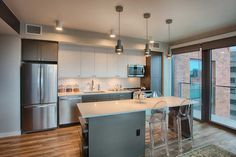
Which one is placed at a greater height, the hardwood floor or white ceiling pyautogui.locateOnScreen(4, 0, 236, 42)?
white ceiling pyautogui.locateOnScreen(4, 0, 236, 42)

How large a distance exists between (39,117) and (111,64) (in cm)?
268

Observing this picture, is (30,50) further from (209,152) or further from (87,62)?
(209,152)

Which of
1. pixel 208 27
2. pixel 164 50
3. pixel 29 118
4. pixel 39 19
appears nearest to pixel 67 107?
pixel 29 118

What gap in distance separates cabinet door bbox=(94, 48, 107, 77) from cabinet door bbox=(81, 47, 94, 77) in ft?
0.45

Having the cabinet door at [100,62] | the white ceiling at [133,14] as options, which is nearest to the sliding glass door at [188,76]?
the white ceiling at [133,14]

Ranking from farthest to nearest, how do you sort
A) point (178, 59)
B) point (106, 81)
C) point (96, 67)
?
point (178, 59) < point (106, 81) < point (96, 67)

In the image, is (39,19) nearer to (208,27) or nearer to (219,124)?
(208,27)

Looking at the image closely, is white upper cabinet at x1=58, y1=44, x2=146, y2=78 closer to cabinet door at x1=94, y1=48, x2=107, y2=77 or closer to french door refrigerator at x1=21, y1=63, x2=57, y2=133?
cabinet door at x1=94, y1=48, x2=107, y2=77

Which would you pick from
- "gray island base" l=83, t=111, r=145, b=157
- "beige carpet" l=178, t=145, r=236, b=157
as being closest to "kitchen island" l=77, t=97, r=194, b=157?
"gray island base" l=83, t=111, r=145, b=157

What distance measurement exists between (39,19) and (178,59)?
490cm

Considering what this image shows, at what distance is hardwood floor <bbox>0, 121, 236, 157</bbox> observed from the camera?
9.19ft

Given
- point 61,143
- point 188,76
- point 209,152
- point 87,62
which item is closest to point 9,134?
point 61,143

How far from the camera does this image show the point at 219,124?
4227mm

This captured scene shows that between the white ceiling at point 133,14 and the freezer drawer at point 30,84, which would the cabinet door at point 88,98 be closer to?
the freezer drawer at point 30,84
